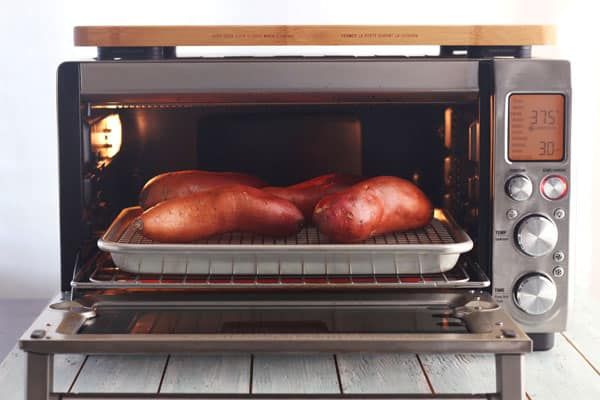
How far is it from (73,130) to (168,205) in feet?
0.48

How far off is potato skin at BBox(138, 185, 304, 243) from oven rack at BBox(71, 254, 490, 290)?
2.4 inches

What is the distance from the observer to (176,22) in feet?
6.09

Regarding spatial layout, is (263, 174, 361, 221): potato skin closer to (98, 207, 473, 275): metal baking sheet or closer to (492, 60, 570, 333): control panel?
(98, 207, 473, 275): metal baking sheet

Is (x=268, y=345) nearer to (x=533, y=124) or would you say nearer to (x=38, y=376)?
(x=38, y=376)

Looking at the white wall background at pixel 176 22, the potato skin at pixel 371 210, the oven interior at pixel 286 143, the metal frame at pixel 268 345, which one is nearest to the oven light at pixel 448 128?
the oven interior at pixel 286 143

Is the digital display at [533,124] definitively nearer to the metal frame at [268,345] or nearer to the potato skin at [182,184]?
the metal frame at [268,345]

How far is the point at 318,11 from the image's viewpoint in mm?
1851

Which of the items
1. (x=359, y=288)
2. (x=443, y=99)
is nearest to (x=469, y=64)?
(x=443, y=99)

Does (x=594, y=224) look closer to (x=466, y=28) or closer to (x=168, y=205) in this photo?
(x=466, y=28)

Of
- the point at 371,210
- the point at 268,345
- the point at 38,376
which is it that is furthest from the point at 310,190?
the point at 38,376

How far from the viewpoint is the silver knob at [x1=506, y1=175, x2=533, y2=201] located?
1146 millimetres

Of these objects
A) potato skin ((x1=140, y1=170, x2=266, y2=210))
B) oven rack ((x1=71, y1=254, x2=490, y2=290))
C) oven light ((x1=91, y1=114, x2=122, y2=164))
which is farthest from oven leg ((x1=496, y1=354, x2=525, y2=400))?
oven light ((x1=91, y1=114, x2=122, y2=164))

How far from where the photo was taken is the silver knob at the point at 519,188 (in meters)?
1.15

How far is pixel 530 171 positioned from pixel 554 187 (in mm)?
35
